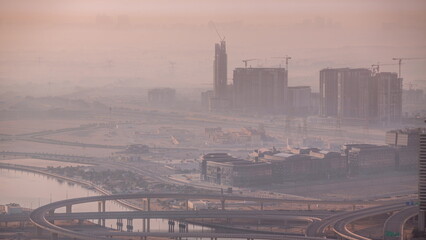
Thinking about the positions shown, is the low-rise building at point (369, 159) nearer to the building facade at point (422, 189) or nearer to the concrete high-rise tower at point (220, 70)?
the building facade at point (422, 189)

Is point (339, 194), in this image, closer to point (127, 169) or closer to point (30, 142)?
point (127, 169)

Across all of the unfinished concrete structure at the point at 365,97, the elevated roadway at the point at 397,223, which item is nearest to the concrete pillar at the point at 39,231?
the elevated roadway at the point at 397,223

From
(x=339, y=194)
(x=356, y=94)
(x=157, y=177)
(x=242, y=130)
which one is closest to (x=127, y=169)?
(x=157, y=177)

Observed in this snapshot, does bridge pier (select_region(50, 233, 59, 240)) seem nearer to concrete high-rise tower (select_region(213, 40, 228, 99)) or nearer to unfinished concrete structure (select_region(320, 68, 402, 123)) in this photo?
unfinished concrete structure (select_region(320, 68, 402, 123))

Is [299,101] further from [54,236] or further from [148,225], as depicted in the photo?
[54,236]

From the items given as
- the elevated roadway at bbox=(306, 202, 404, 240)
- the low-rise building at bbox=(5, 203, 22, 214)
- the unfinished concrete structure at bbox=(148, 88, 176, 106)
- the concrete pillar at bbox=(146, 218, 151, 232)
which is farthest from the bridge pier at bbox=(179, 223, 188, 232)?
the unfinished concrete structure at bbox=(148, 88, 176, 106)

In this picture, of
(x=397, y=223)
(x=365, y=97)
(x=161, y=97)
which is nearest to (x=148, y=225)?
(x=397, y=223)
